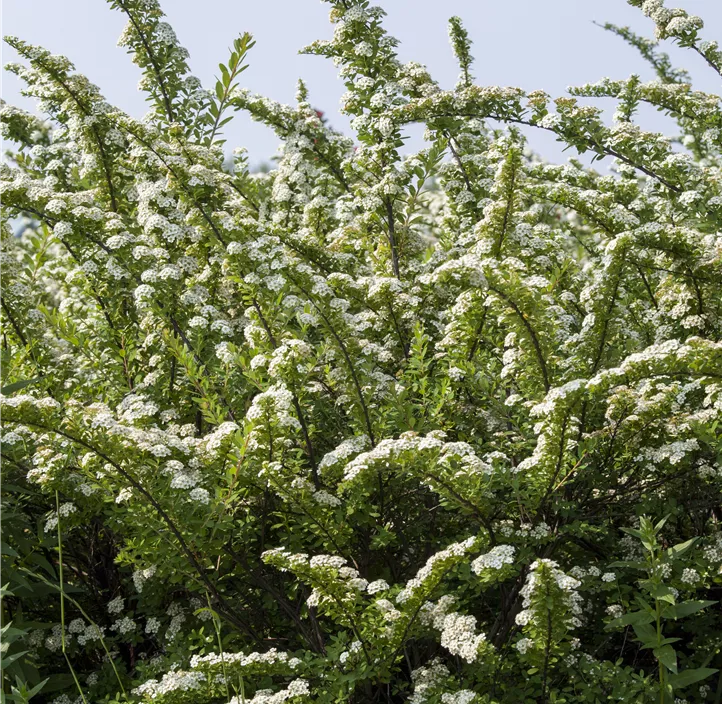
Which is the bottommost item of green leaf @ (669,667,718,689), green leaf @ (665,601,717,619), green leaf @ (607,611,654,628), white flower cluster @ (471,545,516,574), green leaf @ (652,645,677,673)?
green leaf @ (669,667,718,689)

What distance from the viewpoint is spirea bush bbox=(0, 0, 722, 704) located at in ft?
11.0

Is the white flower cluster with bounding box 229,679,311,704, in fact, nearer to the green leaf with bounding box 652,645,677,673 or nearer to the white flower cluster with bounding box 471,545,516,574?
the white flower cluster with bounding box 471,545,516,574

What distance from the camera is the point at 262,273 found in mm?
4238

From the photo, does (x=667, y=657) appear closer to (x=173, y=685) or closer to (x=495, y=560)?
(x=495, y=560)

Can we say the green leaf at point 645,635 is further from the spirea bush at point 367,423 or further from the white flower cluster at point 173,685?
the white flower cluster at point 173,685

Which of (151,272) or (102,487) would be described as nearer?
(102,487)

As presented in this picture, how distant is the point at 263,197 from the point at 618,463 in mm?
4300

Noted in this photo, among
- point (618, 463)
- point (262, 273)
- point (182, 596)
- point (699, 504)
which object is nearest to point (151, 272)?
point (262, 273)

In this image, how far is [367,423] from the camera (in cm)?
396

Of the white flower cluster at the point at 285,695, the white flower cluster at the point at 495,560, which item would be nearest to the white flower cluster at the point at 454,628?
the white flower cluster at the point at 495,560

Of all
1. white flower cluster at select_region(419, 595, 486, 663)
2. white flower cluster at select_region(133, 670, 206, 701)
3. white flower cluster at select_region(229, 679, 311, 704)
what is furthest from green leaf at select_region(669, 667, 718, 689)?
white flower cluster at select_region(133, 670, 206, 701)

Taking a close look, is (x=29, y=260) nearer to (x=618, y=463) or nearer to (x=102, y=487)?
(x=102, y=487)

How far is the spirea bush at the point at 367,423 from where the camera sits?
3.34 metres

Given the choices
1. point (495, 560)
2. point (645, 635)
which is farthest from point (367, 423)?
point (645, 635)
